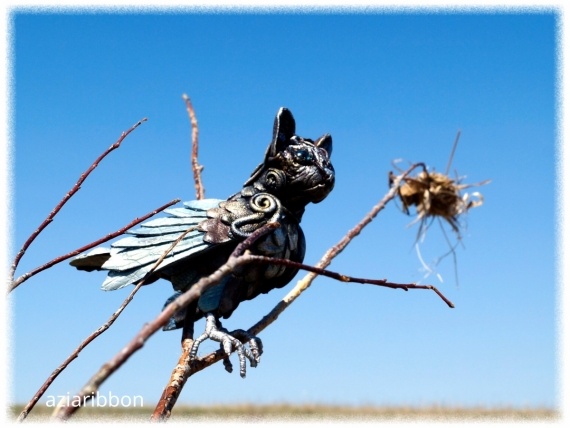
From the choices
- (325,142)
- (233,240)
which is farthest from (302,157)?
(233,240)

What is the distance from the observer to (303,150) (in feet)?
5.73

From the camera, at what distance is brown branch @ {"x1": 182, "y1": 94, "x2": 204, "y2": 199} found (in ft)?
7.39

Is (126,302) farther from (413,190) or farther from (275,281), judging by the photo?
(413,190)

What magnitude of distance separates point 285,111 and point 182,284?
0.44 meters

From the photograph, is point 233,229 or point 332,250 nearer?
point 233,229

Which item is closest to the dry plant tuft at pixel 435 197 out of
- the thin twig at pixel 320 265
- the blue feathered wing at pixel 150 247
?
the thin twig at pixel 320 265

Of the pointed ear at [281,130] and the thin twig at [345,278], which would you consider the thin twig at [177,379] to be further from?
the thin twig at [345,278]

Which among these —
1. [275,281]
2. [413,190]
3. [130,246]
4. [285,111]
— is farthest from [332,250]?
[413,190]

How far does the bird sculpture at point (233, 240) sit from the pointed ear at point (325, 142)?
39mm

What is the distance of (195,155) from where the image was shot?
2.37 m

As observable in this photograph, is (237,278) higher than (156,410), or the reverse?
(237,278)

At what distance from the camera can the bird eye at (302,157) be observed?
1.74 metres

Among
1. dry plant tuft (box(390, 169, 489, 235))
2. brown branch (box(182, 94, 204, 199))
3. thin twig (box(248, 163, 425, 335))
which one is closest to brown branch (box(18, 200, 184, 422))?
thin twig (box(248, 163, 425, 335))

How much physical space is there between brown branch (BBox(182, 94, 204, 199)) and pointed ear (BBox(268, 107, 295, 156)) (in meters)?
0.52
